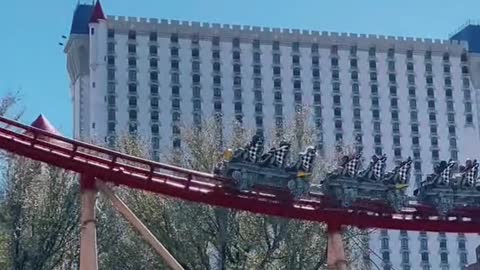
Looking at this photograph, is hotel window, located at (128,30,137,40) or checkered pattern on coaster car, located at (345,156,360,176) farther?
hotel window, located at (128,30,137,40)

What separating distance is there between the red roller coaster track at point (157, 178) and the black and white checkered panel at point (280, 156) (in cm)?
93

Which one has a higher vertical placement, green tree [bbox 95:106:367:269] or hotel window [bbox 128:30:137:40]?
hotel window [bbox 128:30:137:40]

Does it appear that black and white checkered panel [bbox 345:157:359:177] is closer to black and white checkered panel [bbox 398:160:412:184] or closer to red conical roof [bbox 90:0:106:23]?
black and white checkered panel [bbox 398:160:412:184]

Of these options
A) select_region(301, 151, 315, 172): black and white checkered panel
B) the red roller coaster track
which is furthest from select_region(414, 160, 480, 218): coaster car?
select_region(301, 151, 315, 172): black and white checkered panel

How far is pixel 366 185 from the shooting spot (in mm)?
30469

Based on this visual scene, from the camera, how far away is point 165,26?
115m

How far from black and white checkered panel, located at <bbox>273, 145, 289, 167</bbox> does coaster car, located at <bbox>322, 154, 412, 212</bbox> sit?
1552mm

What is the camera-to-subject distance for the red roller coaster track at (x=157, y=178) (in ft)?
91.1

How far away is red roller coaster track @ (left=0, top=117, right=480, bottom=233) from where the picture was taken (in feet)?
91.1

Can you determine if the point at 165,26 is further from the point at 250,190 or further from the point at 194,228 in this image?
the point at 250,190

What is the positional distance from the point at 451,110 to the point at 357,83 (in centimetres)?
1217

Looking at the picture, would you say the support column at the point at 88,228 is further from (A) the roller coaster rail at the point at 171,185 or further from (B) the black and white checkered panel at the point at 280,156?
(B) the black and white checkered panel at the point at 280,156

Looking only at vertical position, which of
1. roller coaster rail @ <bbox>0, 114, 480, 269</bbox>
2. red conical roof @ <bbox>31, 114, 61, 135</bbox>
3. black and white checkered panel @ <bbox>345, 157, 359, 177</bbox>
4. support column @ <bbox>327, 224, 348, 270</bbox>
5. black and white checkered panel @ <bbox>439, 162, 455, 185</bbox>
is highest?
red conical roof @ <bbox>31, 114, 61, 135</bbox>

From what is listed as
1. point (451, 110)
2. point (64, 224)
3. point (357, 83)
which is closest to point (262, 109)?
point (357, 83)
